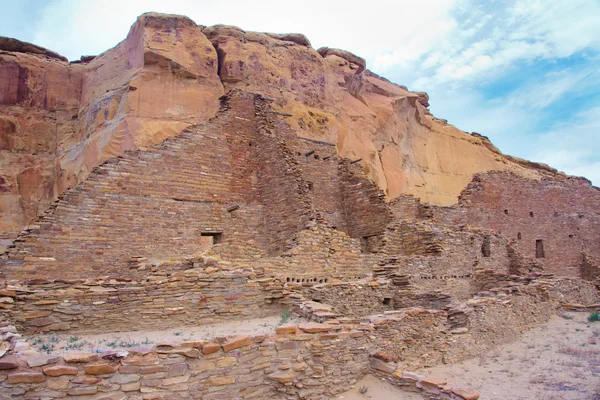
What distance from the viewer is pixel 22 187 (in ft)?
64.5

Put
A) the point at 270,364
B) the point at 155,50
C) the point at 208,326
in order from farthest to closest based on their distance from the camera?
1. the point at 155,50
2. the point at 208,326
3. the point at 270,364

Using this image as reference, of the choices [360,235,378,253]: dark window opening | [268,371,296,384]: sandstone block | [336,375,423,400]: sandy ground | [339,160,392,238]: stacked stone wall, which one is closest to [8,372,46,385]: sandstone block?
[268,371,296,384]: sandstone block

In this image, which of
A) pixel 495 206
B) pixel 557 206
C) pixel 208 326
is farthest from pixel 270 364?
pixel 557 206

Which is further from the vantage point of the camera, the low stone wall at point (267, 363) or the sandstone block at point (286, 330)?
the sandstone block at point (286, 330)

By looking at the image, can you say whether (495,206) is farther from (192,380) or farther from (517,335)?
(192,380)

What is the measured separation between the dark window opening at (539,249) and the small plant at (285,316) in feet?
52.3

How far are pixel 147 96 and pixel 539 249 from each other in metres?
17.5

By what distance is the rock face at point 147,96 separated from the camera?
17625 millimetres

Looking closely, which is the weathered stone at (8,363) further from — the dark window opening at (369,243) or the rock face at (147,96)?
the rock face at (147,96)

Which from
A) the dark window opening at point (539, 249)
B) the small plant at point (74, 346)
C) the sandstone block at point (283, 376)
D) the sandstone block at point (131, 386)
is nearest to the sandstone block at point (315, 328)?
the sandstone block at point (283, 376)

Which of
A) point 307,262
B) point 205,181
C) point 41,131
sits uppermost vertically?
point 41,131

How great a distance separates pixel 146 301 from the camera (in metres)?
7.68

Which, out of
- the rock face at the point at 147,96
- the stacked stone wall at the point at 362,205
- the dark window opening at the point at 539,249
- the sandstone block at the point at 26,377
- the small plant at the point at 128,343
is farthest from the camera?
the dark window opening at the point at 539,249

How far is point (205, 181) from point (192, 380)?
27.0 ft
